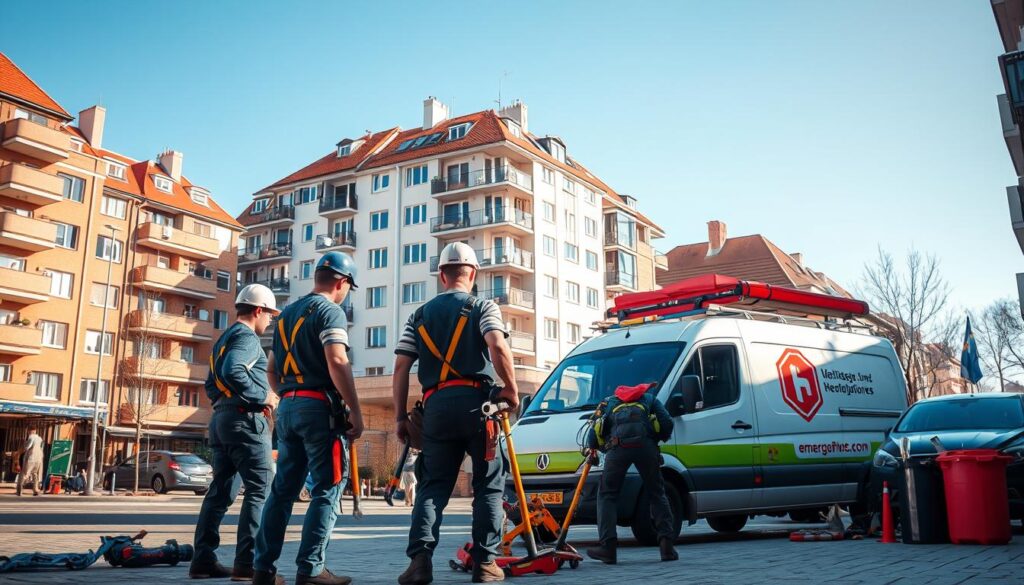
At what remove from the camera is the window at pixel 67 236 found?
48.9 m

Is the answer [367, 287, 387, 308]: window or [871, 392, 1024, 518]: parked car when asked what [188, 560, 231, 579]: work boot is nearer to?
[871, 392, 1024, 518]: parked car

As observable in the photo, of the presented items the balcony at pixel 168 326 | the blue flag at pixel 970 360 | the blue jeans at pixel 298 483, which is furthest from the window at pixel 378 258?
the blue jeans at pixel 298 483

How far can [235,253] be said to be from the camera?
60.9 metres

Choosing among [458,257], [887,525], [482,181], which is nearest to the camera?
[458,257]

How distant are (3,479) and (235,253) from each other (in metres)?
20.8

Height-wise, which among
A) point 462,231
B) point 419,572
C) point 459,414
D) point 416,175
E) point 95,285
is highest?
point 416,175

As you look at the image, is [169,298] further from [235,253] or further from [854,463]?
[854,463]

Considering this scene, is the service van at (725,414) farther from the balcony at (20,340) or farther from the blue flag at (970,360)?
the balcony at (20,340)

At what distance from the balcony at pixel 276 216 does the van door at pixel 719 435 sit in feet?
189

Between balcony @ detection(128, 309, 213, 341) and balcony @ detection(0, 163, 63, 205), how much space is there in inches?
299

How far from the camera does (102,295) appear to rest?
169 feet

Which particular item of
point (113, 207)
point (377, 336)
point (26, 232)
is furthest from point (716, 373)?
point (113, 207)

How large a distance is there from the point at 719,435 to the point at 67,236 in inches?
1835

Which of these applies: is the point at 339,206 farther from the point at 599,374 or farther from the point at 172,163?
the point at 599,374
